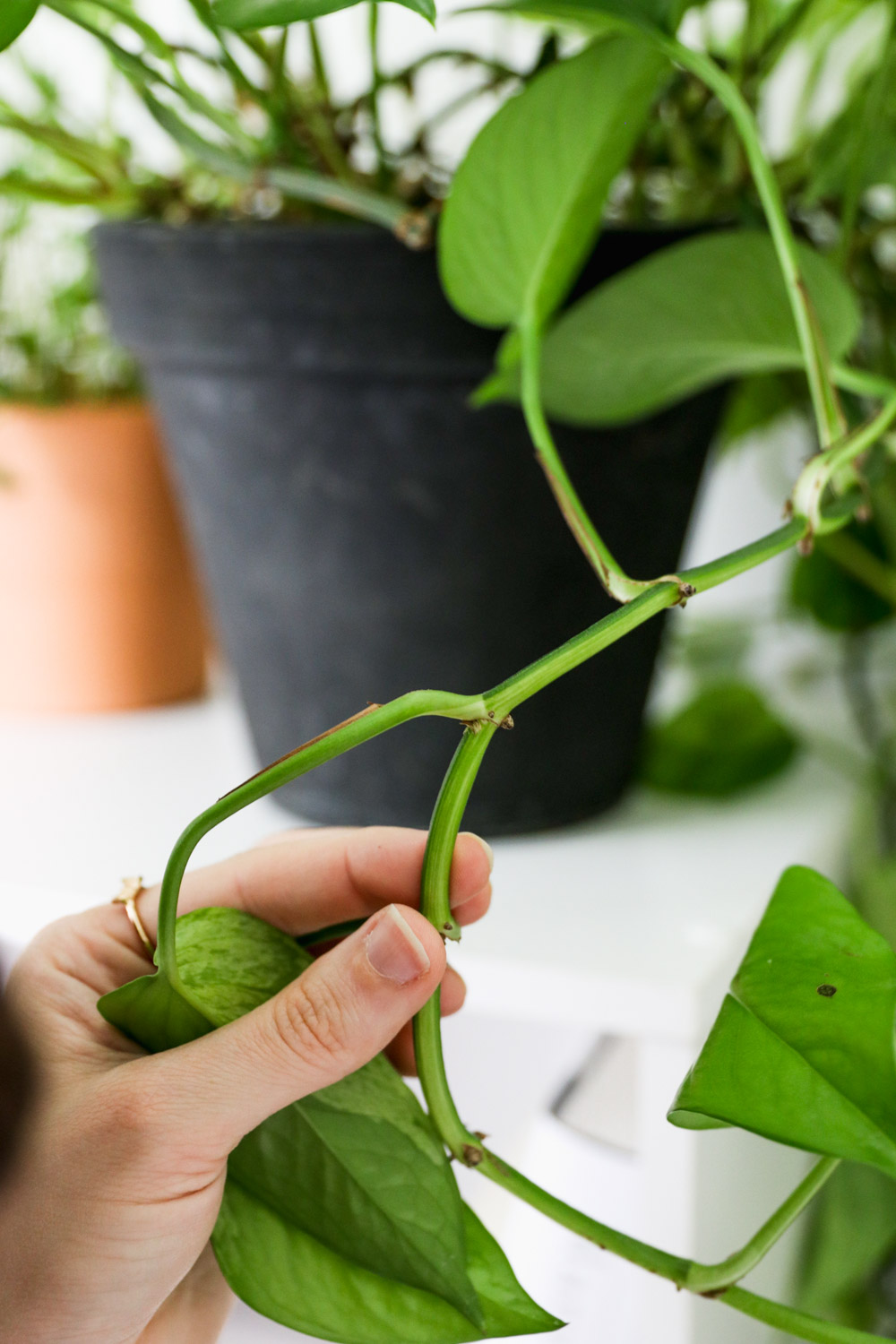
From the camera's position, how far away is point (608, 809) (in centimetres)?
45

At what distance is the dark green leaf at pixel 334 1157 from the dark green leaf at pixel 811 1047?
0.04 m

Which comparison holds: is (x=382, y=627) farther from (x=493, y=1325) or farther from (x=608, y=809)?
(x=493, y=1325)

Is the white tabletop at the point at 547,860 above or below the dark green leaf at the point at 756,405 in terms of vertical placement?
below

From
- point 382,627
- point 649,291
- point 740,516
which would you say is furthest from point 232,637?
point 740,516

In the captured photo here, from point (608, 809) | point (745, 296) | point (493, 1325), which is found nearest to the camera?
point (493, 1325)

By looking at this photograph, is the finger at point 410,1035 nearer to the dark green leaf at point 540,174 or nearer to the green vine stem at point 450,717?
the green vine stem at point 450,717

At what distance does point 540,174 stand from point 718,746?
0.27 metres

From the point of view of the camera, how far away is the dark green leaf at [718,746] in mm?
478

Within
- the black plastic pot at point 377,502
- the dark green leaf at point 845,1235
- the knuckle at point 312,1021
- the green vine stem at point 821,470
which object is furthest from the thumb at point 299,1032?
the dark green leaf at point 845,1235

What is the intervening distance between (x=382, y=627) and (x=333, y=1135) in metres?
0.23

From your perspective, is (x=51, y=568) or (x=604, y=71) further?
(x=51, y=568)

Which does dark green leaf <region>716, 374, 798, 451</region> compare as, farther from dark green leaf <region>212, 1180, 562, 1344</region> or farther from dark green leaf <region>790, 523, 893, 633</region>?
dark green leaf <region>212, 1180, 562, 1344</region>

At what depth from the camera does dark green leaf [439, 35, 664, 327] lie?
0.27 m

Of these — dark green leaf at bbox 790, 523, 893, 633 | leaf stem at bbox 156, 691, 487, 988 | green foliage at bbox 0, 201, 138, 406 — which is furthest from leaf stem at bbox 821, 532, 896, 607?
leaf stem at bbox 156, 691, 487, 988
